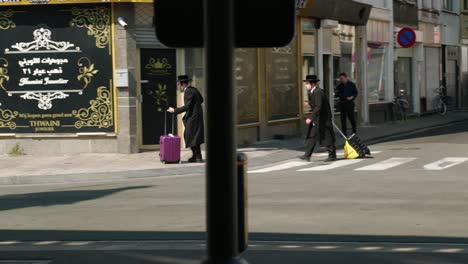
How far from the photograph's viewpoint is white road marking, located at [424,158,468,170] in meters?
17.7

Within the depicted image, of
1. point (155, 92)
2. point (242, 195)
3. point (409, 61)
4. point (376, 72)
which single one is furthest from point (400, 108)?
point (242, 195)

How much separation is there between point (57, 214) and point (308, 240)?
3.76 metres

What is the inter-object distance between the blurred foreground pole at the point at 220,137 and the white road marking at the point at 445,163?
13993 mm

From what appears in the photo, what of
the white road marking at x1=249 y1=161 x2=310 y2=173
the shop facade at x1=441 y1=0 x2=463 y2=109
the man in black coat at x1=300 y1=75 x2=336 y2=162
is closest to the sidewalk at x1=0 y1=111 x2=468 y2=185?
the white road marking at x1=249 y1=161 x2=310 y2=173

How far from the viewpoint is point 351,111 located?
86.4ft

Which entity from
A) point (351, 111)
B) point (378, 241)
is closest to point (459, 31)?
point (351, 111)

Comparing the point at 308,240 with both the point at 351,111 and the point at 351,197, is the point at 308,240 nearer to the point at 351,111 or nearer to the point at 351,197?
the point at 351,197

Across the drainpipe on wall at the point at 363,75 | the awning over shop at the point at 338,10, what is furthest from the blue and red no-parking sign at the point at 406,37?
the awning over shop at the point at 338,10

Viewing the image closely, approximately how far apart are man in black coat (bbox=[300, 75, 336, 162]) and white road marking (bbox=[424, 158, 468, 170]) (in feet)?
7.46

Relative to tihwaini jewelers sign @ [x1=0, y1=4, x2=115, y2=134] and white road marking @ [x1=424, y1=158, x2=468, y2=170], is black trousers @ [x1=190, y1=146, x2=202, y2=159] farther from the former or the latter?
white road marking @ [x1=424, y1=158, x2=468, y2=170]

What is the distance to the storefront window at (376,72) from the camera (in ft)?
117

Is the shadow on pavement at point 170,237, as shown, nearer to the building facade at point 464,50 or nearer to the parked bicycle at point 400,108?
the parked bicycle at point 400,108

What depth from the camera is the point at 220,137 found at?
3.90m

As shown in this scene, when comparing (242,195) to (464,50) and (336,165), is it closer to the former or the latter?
(336,165)
